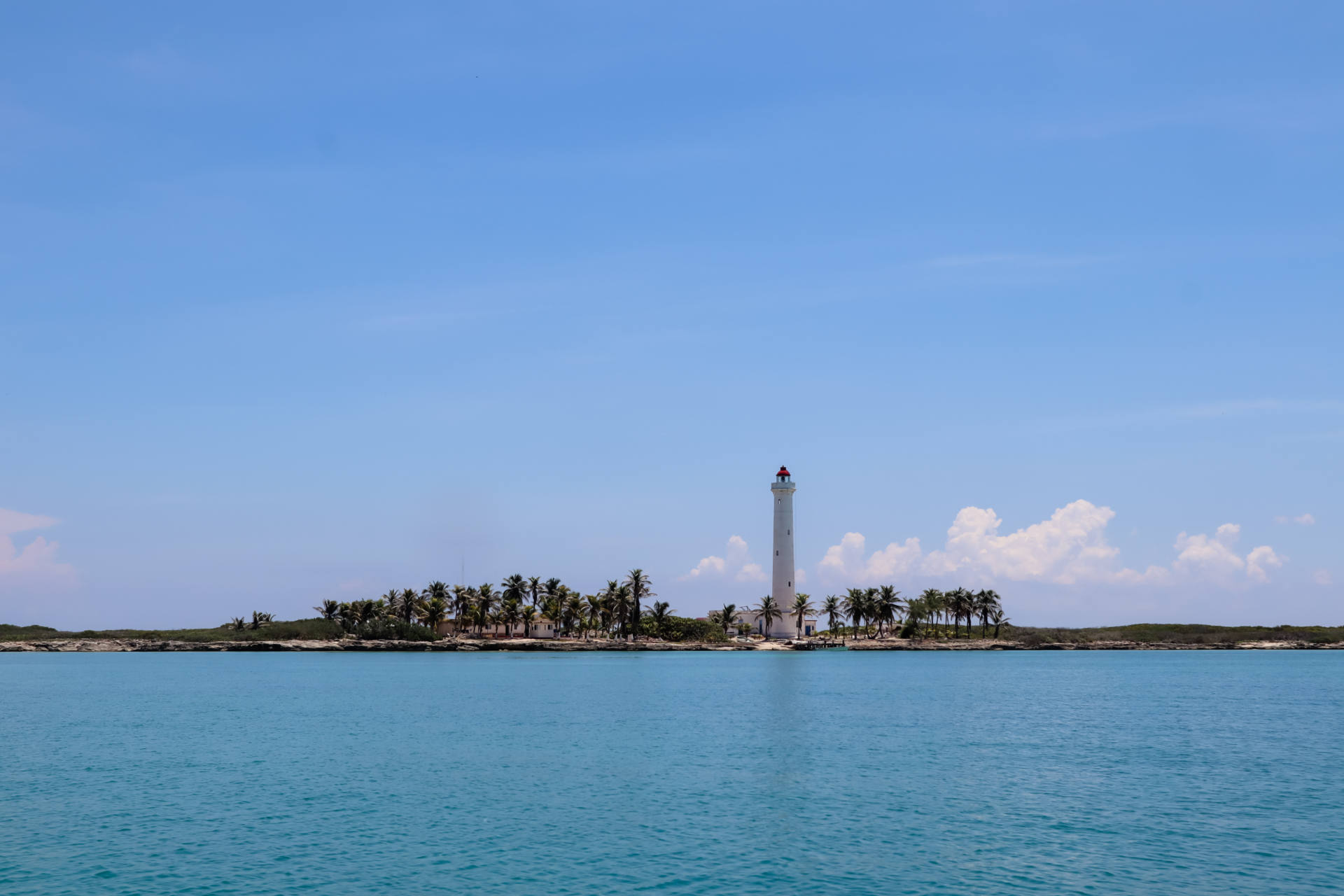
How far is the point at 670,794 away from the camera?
132ft

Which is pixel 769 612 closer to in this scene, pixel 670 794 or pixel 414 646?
pixel 414 646

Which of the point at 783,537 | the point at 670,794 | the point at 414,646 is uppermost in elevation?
the point at 783,537

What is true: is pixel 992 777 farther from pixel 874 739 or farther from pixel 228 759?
pixel 228 759

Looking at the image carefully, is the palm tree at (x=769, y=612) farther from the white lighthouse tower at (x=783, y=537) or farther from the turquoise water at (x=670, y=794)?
the turquoise water at (x=670, y=794)

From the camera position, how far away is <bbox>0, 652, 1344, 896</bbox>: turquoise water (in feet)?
92.8

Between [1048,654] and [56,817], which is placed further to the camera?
[1048,654]

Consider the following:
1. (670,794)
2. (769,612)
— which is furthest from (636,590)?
(670,794)

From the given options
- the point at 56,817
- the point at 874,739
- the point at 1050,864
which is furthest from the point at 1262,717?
the point at 56,817

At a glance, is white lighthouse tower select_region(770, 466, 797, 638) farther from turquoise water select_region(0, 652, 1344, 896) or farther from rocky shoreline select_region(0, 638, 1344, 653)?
turquoise water select_region(0, 652, 1344, 896)

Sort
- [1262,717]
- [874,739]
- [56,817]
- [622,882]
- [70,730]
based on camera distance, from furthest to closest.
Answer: [1262,717] < [70,730] < [874,739] < [56,817] < [622,882]

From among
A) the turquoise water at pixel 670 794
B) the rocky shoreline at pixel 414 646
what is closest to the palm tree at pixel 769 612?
the rocky shoreline at pixel 414 646

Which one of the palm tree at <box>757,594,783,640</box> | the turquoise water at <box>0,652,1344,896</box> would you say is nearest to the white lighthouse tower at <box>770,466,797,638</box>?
the palm tree at <box>757,594,783,640</box>

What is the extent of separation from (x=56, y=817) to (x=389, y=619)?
16750 cm

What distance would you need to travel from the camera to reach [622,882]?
1077 inches
